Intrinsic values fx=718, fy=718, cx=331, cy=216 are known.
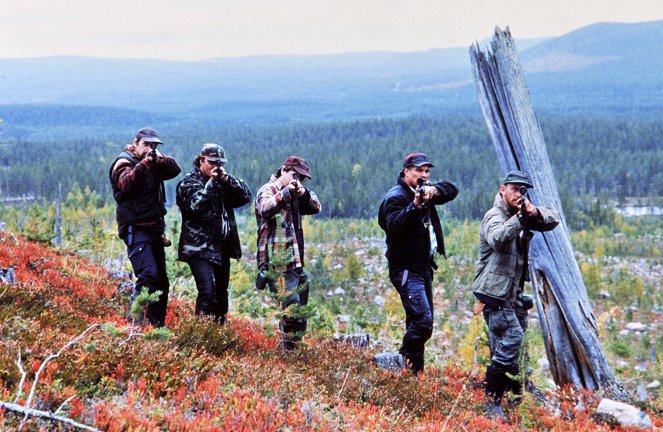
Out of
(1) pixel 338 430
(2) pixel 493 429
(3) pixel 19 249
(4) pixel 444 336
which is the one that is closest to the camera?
(1) pixel 338 430

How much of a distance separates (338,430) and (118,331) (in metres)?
1.68

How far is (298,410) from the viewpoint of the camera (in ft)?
15.3

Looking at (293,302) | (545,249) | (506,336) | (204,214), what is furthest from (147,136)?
(545,249)

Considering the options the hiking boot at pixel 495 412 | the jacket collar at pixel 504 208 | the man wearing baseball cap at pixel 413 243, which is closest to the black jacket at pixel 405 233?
the man wearing baseball cap at pixel 413 243

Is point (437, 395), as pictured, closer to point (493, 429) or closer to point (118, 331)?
point (493, 429)

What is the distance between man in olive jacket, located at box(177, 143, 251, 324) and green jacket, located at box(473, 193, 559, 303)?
7.33ft

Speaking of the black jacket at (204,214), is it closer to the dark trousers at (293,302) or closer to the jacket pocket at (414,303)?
the dark trousers at (293,302)

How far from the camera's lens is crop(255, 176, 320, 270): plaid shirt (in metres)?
6.48

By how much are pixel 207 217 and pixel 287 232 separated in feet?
2.45

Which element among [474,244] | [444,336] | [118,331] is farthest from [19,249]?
[474,244]

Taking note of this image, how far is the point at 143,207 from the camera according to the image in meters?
6.39

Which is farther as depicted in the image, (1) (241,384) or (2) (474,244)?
(2) (474,244)

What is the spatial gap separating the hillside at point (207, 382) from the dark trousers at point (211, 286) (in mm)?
278

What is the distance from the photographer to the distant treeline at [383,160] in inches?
4131
